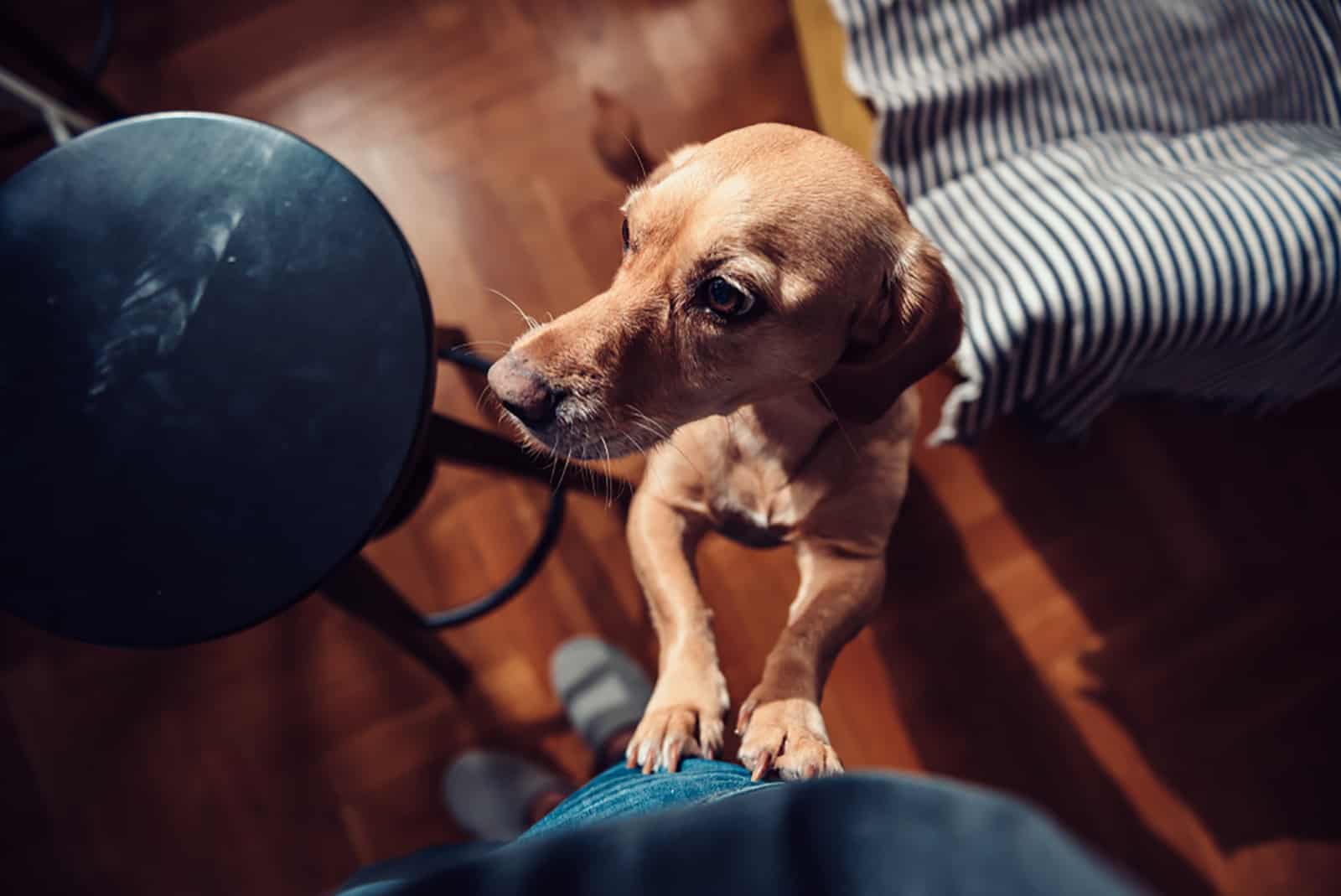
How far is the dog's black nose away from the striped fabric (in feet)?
2.40

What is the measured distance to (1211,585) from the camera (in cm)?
172

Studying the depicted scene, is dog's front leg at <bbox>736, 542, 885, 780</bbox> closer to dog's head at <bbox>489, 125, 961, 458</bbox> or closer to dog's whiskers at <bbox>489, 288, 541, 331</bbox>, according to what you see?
dog's head at <bbox>489, 125, 961, 458</bbox>

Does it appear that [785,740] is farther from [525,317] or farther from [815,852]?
[525,317]

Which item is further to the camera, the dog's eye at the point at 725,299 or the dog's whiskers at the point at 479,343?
the dog's whiskers at the point at 479,343

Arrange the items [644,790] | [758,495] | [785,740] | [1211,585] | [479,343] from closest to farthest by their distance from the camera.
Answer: [644,790] → [785,740] → [758,495] → [479,343] → [1211,585]

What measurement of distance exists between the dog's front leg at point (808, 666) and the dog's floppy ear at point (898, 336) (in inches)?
11.9

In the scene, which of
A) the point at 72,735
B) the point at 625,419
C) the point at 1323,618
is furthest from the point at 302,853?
the point at 1323,618

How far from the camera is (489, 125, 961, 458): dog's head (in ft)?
2.91

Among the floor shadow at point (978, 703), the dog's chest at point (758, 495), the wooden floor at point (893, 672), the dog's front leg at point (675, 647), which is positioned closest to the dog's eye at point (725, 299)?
the dog's chest at point (758, 495)

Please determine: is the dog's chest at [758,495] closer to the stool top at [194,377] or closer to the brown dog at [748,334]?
the brown dog at [748,334]

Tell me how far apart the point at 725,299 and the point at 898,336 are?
0.24 metres

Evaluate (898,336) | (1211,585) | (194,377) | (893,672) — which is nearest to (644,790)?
(898,336)

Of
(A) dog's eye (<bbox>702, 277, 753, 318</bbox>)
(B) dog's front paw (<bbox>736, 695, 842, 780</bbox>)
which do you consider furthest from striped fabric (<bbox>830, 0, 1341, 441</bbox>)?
(B) dog's front paw (<bbox>736, 695, 842, 780</bbox>)

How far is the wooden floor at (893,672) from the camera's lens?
5.36 feet
